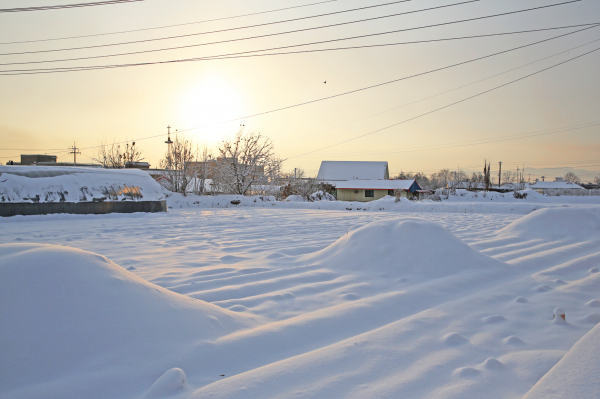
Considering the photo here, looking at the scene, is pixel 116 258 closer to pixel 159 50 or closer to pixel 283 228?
pixel 283 228

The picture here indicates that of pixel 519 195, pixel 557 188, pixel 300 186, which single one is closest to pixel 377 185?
pixel 300 186

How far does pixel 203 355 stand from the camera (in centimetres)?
183

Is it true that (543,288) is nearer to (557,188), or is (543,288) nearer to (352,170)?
(352,170)

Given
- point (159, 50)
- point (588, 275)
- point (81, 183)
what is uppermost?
point (159, 50)

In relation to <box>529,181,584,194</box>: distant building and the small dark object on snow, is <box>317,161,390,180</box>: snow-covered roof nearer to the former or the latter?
<box>529,181,584,194</box>: distant building

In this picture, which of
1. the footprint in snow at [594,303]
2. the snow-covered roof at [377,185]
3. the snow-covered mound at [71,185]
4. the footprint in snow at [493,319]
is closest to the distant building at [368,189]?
the snow-covered roof at [377,185]

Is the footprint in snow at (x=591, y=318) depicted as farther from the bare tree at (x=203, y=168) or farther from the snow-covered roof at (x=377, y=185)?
the snow-covered roof at (x=377, y=185)

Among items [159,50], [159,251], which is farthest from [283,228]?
[159,50]

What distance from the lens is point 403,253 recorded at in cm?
403

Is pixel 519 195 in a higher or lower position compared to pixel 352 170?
lower

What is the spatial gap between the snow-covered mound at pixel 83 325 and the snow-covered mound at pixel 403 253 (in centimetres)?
211

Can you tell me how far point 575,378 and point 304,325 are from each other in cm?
145

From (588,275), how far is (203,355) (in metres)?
4.22

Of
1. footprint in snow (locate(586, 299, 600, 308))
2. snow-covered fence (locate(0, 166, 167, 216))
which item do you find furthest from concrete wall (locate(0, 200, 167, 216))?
footprint in snow (locate(586, 299, 600, 308))
